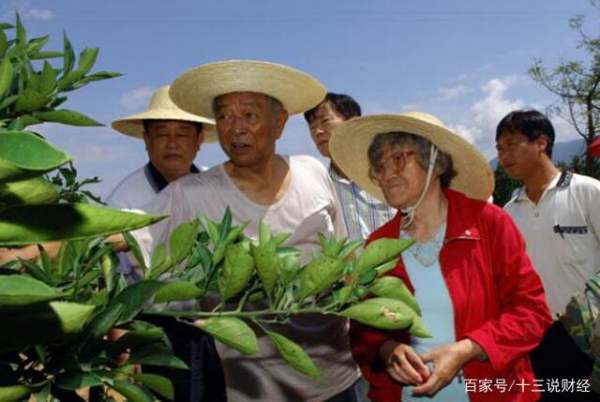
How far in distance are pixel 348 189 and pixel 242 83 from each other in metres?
1.42

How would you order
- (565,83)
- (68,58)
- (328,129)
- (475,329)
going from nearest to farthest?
(68,58) → (475,329) → (328,129) → (565,83)

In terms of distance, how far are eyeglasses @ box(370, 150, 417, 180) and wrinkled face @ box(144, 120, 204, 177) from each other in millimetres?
1403

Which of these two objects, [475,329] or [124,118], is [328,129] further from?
[475,329]

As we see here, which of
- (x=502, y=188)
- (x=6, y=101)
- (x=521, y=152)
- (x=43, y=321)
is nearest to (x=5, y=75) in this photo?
(x=6, y=101)

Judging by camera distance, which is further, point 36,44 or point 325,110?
point 325,110

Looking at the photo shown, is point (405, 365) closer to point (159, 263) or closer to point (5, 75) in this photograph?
point (159, 263)

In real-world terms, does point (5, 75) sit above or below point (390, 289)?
above

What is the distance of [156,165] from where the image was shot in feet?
11.8

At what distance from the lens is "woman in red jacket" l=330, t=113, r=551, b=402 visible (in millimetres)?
2160

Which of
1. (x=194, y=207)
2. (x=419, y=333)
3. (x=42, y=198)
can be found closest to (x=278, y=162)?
(x=194, y=207)

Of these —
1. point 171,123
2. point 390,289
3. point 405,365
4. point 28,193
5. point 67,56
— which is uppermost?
point 171,123

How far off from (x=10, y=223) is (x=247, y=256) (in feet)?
1.19

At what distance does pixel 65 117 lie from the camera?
904mm

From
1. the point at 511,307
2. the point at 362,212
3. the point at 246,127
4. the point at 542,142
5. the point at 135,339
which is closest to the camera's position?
the point at 135,339
